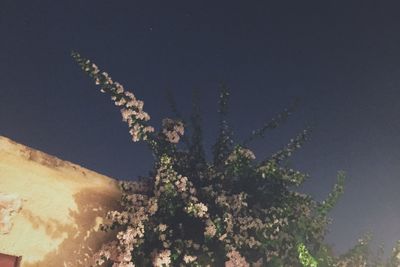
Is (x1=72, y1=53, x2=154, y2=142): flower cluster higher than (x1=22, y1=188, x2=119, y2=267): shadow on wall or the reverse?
higher

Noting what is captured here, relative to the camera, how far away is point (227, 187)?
7.84m

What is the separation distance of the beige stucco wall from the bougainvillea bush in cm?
31

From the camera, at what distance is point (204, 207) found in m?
6.45

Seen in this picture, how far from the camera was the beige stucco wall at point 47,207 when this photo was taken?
528cm

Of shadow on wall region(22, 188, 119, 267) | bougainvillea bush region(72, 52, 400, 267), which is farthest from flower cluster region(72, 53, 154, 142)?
shadow on wall region(22, 188, 119, 267)

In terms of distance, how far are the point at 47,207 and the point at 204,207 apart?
7.21 feet

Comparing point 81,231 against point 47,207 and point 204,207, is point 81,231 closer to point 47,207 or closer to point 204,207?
point 47,207

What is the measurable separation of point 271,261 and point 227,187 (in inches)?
59.8

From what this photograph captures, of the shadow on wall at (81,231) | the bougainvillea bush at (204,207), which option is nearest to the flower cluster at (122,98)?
the bougainvillea bush at (204,207)

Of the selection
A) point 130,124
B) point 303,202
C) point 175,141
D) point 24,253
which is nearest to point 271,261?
point 303,202

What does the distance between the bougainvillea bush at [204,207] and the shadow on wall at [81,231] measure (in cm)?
23

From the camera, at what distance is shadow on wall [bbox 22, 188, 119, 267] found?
5594 mm

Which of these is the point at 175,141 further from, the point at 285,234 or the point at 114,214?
the point at 285,234

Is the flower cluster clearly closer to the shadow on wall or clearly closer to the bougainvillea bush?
the bougainvillea bush
